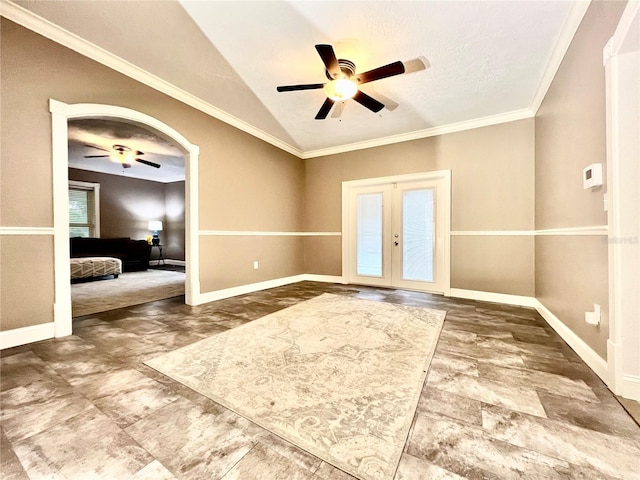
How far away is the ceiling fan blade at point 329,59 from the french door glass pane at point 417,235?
2.64 meters

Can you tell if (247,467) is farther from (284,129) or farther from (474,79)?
(284,129)

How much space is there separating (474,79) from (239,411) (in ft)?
12.9

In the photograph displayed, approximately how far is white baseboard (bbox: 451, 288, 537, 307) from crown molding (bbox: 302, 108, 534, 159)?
2548 mm

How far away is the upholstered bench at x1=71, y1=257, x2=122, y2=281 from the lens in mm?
5051

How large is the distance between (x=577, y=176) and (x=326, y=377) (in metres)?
2.57

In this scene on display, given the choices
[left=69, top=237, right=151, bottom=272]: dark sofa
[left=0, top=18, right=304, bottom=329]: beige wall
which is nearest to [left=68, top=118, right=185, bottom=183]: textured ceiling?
[left=0, top=18, right=304, bottom=329]: beige wall

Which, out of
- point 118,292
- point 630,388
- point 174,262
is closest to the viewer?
point 630,388

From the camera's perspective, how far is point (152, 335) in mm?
2375

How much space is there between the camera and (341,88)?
257 cm

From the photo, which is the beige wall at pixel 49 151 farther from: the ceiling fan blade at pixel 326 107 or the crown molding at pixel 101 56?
the ceiling fan blade at pixel 326 107

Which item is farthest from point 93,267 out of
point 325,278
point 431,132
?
point 431,132

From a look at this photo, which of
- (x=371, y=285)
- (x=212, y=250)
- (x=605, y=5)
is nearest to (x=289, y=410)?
(x=212, y=250)

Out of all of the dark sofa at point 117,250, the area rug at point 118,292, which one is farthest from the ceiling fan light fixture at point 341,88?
the dark sofa at point 117,250

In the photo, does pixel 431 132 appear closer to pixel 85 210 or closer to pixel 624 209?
pixel 624 209
